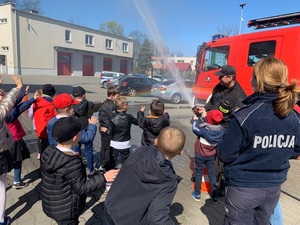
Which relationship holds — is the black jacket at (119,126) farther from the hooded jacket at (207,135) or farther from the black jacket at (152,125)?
the hooded jacket at (207,135)

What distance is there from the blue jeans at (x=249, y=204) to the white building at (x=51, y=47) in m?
35.0

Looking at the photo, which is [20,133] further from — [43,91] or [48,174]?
[48,174]

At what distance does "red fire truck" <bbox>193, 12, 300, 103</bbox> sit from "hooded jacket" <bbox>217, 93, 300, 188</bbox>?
4.32m

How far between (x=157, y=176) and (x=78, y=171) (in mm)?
784

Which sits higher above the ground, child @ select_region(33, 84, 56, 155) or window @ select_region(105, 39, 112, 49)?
window @ select_region(105, 39, 112, 49)

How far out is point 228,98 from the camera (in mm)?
3725

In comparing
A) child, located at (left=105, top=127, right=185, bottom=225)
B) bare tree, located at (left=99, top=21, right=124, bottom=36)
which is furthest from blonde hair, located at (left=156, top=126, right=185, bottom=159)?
bare tree, located at (left=99, top=21, right=124, bottom=36)

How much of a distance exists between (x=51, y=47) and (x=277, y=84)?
37781 millimetres

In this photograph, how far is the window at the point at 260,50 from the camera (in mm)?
5754

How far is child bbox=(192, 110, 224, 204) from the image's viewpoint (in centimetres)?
315

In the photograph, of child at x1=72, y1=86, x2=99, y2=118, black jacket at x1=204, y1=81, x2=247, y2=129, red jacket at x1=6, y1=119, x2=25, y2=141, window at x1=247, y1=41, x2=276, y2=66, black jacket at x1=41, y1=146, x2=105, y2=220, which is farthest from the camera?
window at x1=247, y1=41, x2=276, y2=66

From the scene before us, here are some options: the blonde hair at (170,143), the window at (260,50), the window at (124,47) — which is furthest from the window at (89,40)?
the blonde hair at (170,143)

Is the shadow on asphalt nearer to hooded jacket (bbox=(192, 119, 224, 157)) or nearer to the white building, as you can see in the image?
hooded jacket (bbox=(192, 119, 224, 157))

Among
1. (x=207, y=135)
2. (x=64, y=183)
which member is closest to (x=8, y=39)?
(x=207, y=135)
